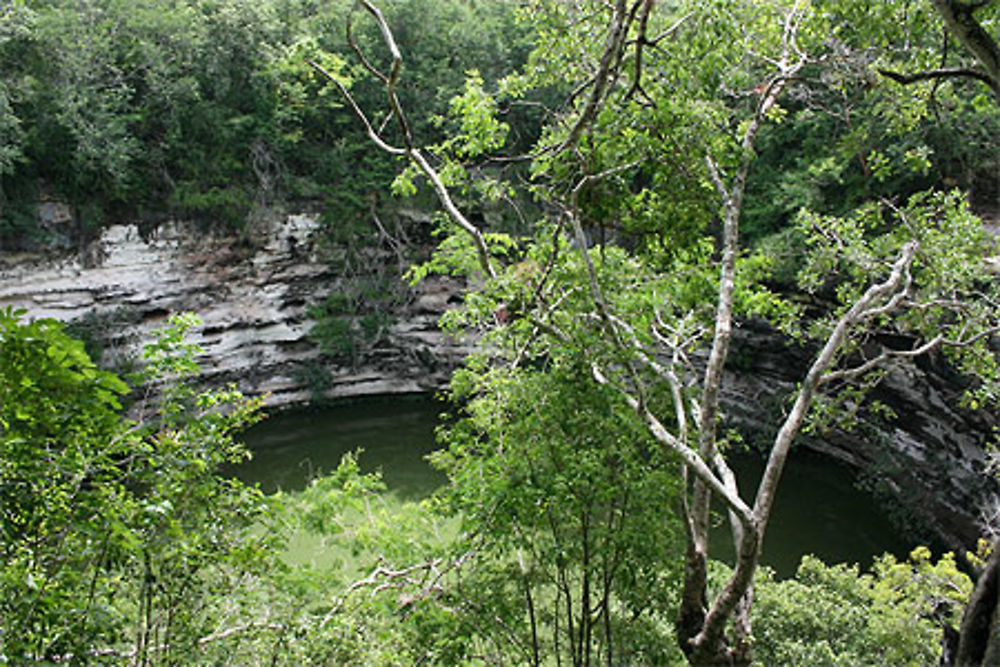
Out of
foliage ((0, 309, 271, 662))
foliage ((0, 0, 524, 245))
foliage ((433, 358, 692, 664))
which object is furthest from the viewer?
foliage ((0, 0, 524, 245))

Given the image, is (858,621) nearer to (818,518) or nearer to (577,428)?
(577,428)

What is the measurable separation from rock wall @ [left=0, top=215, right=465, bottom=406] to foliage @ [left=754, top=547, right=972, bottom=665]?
886 centimetres

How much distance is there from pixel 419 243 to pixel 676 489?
1121 cm

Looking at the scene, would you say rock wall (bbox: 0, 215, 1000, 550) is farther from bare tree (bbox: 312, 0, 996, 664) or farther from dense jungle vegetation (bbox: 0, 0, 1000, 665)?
bare tree (bbox: 312, 0, 996, 664)

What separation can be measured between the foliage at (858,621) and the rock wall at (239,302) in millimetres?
8860

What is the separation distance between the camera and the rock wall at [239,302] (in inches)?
439

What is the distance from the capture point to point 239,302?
1278 cm

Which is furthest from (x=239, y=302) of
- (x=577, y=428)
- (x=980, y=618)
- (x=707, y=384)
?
(x=980, y=618)

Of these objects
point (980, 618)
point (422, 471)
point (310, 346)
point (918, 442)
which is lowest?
point (422, 471)

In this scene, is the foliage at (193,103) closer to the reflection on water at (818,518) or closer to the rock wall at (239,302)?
the rock wall at (239,302)

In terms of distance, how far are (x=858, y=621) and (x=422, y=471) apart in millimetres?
7104

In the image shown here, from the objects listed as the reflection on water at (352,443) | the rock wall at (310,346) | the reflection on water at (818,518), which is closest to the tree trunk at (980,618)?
the reflection on water at (818,518)

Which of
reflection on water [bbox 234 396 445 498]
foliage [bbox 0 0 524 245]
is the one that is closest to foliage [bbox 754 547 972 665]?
reflection on water [bbox 234 396 445 498]

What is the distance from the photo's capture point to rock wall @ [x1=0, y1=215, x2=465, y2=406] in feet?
36.6
